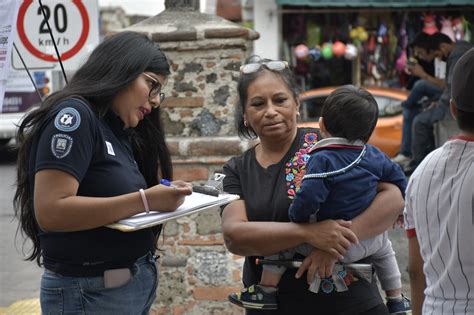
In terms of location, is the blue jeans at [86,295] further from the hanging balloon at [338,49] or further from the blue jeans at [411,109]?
the hanging balloon at [338,49]

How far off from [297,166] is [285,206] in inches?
6.6

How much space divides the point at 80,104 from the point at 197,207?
534mm

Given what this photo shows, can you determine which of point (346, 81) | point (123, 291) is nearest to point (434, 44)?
point (346, 81)

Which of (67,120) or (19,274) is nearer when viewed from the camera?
(67,120)

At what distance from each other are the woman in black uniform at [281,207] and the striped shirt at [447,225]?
18.2 inches

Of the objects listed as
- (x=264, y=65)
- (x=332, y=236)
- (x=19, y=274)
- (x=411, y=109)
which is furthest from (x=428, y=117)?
(x=332, y=236)

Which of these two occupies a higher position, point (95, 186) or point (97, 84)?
point (97, 84)

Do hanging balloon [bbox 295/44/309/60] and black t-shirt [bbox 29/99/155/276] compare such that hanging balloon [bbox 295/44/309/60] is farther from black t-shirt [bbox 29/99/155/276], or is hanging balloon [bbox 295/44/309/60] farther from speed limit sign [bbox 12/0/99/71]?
black t-shirt [bbox 29/99/155/276]

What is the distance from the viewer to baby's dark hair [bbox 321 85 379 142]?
3.04 metres

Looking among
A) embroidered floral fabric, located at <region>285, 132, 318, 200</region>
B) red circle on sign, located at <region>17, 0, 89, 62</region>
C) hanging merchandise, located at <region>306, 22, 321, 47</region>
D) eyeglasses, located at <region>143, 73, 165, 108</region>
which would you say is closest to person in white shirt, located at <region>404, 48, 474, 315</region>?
embroidered floral fabric, located at <region>285, 132, 318, 200</region>

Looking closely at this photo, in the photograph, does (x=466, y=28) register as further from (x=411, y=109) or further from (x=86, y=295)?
(x=86, y=295)

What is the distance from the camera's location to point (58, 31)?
260 inches

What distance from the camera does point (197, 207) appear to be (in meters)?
2.95

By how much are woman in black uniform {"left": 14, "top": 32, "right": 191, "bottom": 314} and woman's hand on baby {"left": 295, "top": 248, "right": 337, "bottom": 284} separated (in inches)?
20.7
